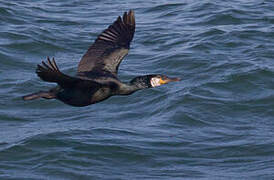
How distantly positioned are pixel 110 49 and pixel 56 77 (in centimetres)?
171

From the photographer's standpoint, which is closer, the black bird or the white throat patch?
the black bird

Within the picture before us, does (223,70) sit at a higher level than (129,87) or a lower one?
lower

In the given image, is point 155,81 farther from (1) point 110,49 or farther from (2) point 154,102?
(2) point 154,102

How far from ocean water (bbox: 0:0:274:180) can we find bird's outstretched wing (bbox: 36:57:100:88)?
2.34 meters

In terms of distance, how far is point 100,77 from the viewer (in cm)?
708

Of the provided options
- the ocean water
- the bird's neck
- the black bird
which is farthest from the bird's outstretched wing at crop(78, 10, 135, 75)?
the ocean water

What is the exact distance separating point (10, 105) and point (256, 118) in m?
3.56

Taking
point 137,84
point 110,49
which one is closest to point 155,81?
point 137,84

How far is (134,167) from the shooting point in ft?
29.0

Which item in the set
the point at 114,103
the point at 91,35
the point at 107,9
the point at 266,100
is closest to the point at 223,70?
the point at 266,100

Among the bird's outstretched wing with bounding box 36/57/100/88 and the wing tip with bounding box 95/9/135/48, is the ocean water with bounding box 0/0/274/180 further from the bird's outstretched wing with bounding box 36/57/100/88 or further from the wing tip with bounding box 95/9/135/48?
the bird's outstretched wing with bounding box 36/57/100/88

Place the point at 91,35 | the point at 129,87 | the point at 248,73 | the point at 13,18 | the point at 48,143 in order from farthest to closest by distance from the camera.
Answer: the point at 13,18 → the point at 91,35 → the point at 248,73 → the point at 48,143 → the point at 129,87

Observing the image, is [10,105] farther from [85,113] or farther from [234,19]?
[234,19]

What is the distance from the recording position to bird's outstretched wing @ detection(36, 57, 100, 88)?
579 cm
